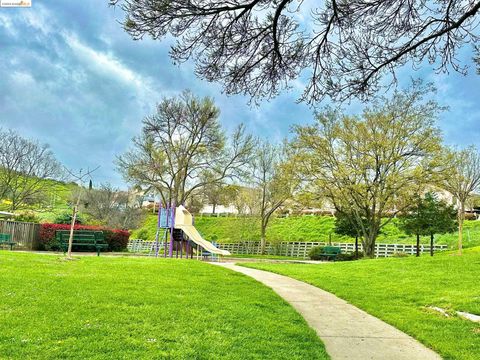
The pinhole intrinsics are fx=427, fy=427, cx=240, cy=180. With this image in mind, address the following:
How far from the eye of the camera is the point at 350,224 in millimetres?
27469

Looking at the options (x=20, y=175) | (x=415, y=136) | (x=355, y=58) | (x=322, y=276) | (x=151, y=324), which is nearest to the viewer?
(x=151, y=324)

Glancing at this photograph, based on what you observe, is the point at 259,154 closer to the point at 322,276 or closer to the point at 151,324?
the point at 322,276

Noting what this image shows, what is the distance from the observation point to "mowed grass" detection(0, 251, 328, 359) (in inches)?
158

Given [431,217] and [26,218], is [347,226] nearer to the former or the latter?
[431,217]

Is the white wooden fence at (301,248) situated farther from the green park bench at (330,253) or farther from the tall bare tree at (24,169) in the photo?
the tall bare tree at (24,169)

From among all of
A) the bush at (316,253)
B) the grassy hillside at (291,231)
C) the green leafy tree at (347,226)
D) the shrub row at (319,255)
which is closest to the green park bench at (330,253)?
the shrub row at (319,255)

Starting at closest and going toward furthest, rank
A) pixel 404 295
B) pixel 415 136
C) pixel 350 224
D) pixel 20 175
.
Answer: pixel 404 295 → pixel 415 136 → pixel 350 224 → pixel 20 175

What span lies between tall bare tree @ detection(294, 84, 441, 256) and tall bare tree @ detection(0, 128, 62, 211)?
23161 millimetres

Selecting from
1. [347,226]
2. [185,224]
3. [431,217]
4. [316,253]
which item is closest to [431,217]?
[431,217]

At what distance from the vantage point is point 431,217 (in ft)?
70.6

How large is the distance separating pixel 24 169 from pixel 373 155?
2827cm

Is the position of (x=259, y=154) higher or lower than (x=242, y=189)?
higher

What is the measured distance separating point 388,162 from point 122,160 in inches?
751

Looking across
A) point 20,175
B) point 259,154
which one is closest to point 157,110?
point 259,154
